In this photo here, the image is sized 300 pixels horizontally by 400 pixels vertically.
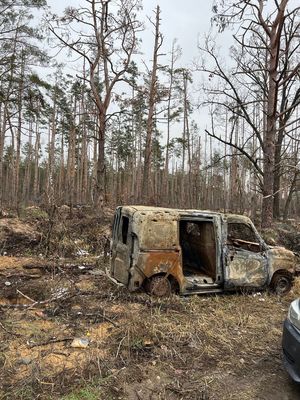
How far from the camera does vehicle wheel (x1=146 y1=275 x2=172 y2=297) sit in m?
7.39

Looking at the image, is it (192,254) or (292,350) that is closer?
(292,350)

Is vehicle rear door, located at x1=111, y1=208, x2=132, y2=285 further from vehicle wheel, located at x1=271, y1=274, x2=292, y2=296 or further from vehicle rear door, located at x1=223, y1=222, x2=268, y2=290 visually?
vehicle wheel, located at x1=271, y1=274, x2=292, y2=296

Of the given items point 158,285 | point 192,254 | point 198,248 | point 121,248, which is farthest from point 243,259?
point 121,248

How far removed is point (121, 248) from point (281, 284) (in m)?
3.87

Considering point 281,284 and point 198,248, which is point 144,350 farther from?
point 281,284

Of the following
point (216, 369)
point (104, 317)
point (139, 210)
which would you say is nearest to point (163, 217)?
point (139, 210)

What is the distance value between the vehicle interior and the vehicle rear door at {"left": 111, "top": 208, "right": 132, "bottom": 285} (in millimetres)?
1390

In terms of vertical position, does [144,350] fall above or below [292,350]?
below

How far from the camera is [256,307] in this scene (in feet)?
24.5

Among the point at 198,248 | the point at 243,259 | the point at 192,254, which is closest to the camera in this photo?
the point at 243,259

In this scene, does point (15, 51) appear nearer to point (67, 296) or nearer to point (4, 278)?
point (4, 278)

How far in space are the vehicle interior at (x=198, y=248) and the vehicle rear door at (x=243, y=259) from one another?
34 centimetres

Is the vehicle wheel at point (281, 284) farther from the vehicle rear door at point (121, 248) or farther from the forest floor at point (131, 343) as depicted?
the vehicle rear door at point (121, 248)

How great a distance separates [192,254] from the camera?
29.5 ft
